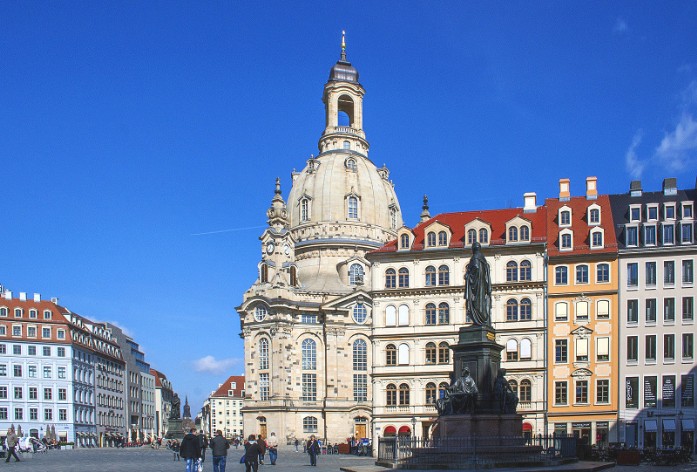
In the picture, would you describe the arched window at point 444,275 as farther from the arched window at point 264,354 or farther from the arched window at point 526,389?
the arched window at point 264,354

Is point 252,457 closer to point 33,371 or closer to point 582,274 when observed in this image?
point 582,274

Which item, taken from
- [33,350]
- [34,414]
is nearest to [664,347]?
[33,350]

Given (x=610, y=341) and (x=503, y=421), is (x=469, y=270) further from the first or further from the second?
(x=610, y=341)

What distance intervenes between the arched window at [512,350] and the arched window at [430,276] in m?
6.85

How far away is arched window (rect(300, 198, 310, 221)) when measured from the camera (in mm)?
106750

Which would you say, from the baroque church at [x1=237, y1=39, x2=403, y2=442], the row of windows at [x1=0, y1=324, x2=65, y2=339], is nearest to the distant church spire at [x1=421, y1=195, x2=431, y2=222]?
the baroque church at [x1=237, y1=39, x2=403, y2=442]

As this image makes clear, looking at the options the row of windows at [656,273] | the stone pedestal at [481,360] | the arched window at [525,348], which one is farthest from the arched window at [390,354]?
the stone pedestal at [481,360]

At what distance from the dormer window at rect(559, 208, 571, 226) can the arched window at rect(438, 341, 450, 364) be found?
39.1 feet

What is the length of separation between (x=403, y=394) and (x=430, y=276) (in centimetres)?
888

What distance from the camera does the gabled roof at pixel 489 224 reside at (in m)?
68.6

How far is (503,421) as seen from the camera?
35812 mm

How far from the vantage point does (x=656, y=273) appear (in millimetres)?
63812

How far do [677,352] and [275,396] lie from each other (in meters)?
44.4

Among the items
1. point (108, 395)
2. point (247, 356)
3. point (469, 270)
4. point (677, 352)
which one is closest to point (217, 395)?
point (108, 395)
